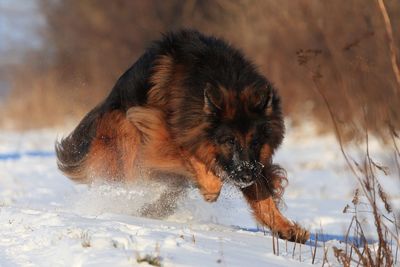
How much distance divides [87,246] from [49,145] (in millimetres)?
13792

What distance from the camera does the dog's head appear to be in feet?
18.8

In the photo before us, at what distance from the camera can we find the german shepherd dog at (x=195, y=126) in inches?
229

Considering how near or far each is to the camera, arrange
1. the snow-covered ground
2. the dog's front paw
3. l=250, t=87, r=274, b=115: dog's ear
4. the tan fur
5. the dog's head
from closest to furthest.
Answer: the snow-covered ground < the dog's front paw < the dog's head < l=250, t=87, r=274, b=115: dog's ear < the tan fur

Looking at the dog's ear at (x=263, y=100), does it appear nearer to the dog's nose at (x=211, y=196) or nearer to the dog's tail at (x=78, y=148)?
the dog's nose at (x=211, y=196)

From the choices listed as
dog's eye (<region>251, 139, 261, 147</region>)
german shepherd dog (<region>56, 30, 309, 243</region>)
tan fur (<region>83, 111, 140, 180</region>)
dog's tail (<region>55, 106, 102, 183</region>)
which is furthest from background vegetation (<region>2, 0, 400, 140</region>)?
tan fur (<region>83, 111, 140, 180</region>)

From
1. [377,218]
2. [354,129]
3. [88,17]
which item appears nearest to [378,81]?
[354,129]

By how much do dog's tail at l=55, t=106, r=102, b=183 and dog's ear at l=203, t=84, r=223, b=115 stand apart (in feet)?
4.64

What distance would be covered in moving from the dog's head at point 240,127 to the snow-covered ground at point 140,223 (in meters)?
0.40

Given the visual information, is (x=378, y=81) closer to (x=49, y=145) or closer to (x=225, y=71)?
(x=225, y=71)

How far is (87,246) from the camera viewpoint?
3.66 metres

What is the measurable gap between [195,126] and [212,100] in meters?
0.30

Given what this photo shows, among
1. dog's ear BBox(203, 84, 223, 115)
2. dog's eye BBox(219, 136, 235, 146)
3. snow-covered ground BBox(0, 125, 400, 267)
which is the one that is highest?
dog's ear BBox(203, 84, 223, 115)

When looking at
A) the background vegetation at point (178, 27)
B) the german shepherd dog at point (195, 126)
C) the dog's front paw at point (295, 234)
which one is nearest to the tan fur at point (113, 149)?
the german shepherd dog at point (195, 126)

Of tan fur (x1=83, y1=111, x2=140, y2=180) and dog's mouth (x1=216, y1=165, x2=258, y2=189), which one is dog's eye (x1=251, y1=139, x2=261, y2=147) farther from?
tan fur (x1=83, y1=111, x2=140, y2=180)
